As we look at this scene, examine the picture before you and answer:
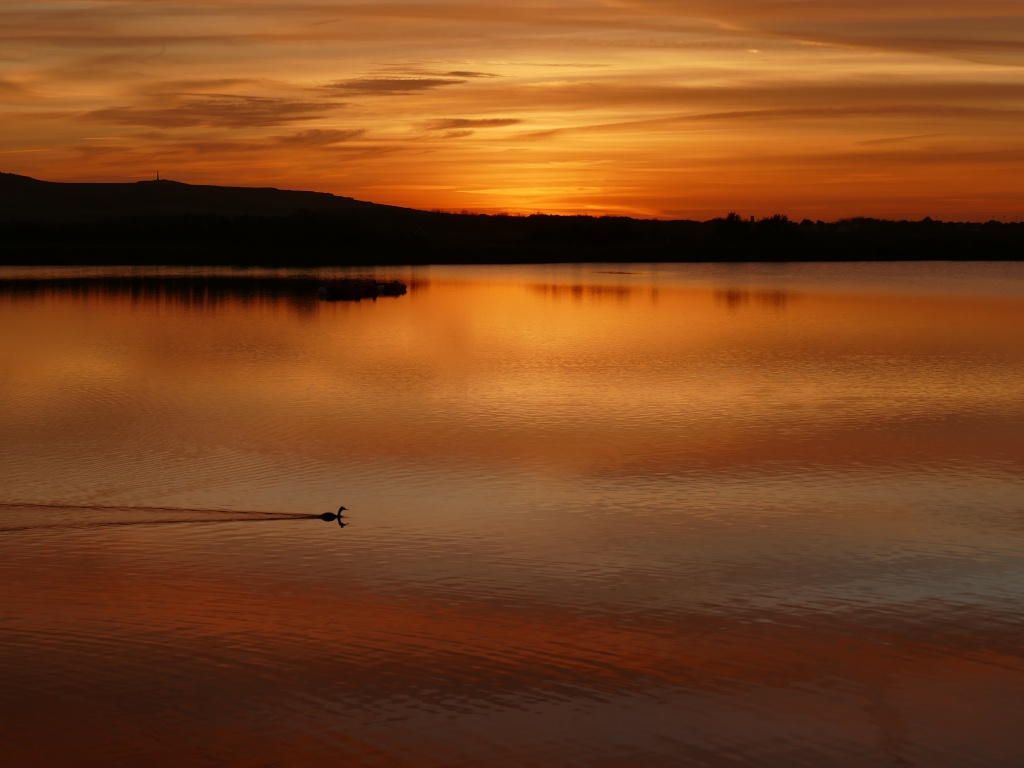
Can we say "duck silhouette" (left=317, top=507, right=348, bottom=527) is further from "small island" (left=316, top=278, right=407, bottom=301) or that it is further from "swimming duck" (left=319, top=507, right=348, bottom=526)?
"small island" (left=316, top=278, right=407, bottom=301)

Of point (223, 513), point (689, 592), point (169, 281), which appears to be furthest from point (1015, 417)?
point (169, 281)

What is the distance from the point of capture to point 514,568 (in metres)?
15.0

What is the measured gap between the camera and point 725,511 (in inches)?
701

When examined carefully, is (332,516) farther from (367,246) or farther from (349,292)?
(367,246)

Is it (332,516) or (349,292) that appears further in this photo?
(349,292)

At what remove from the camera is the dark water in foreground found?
34.9ft

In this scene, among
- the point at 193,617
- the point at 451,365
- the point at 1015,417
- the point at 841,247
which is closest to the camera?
the point at 193,617

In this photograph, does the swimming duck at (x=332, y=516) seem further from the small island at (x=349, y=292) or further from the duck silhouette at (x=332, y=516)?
the small island at (x=349, y=292)

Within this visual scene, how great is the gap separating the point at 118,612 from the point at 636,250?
442 feet

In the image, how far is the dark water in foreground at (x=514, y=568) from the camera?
34.9ft

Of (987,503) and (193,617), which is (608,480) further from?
(193,617)

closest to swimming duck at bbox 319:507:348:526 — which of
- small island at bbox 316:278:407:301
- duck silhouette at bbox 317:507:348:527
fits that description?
duck silhouette at bbox 317:507:348:527

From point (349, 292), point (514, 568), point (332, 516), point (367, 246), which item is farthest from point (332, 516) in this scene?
point (367, 246)

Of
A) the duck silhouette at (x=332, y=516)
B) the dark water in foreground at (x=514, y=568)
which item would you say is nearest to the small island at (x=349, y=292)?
the dark water in foreground at (x=514, y=568)
